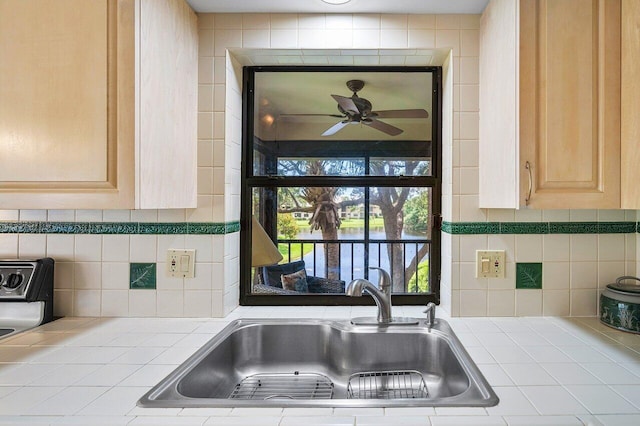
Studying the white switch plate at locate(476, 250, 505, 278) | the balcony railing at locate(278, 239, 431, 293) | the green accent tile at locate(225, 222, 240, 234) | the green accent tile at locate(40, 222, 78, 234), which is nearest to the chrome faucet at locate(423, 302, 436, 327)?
the white switch plate at locate(476, 250, 505, 278)

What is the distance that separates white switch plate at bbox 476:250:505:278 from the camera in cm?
147

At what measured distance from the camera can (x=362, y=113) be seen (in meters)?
1.72

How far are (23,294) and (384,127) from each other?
5.17 ft

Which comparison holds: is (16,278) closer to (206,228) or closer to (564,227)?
(206,228)

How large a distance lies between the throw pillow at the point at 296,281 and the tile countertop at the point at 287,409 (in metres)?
0.36

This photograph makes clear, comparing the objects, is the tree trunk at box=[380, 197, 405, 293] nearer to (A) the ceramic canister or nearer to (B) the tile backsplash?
(B) the tile backsplash

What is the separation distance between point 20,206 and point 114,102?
41cm

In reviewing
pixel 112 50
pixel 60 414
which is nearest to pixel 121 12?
pixel 112 50

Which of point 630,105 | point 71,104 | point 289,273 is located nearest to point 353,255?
point 289,273

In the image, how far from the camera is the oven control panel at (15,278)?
134 cm

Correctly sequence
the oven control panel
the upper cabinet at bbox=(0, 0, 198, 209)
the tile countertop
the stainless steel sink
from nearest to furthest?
the tile countertop
the upper cabinet at bbox=(0, 0, 198, 209)
the stainless steel sink
the oven control panel

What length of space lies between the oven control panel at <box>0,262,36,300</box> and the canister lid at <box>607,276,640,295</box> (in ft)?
6.92

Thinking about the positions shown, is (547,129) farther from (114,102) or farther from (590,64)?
(114,102)

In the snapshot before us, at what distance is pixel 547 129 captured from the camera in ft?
3.76
